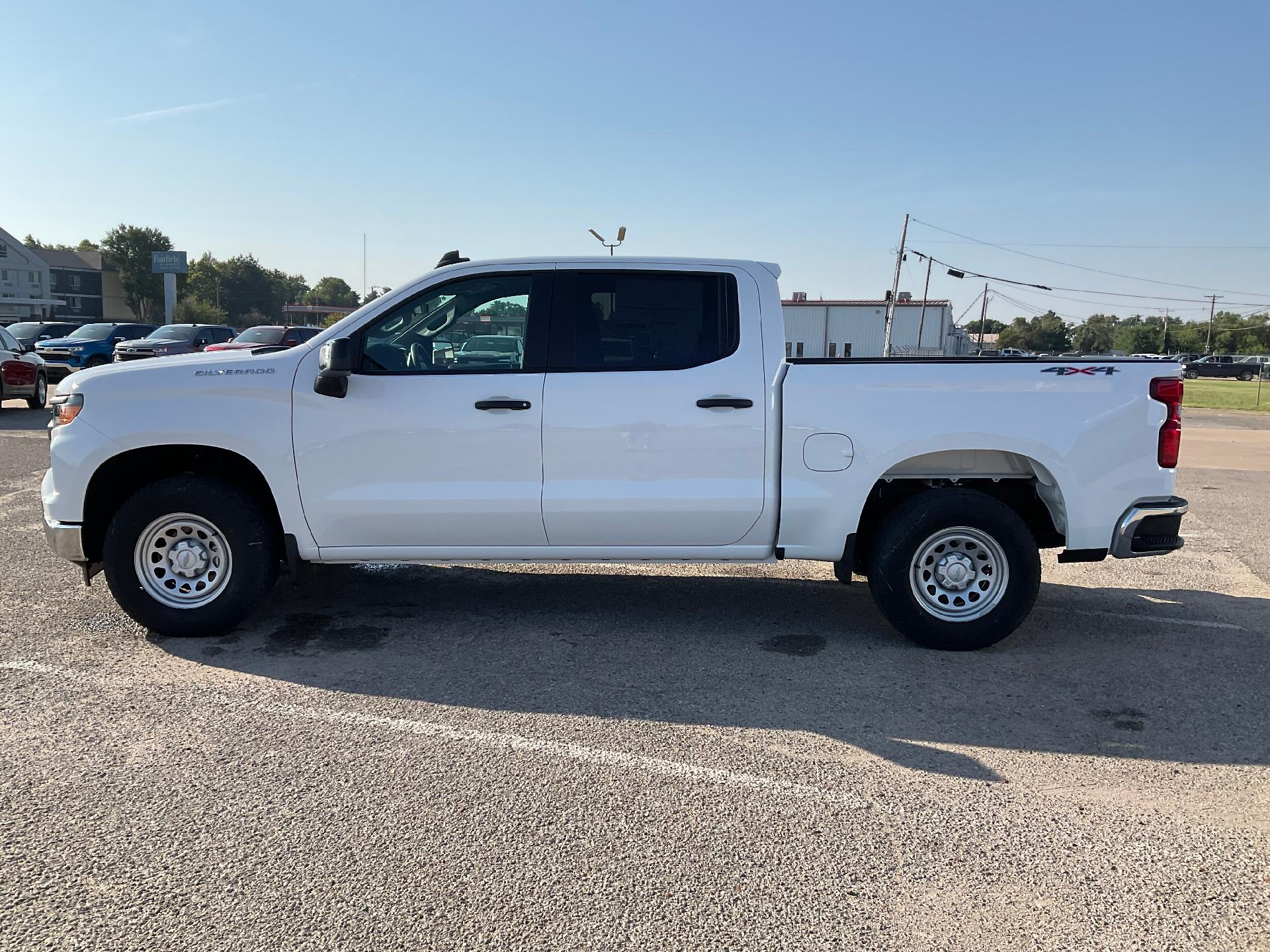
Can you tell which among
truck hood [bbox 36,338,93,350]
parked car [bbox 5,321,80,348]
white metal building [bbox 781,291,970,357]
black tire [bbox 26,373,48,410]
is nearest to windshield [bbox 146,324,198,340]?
truck hood [bbox 36,338,93,350]

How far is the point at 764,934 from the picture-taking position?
2.77 metres

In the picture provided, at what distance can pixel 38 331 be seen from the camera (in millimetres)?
30406

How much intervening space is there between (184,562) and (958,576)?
13.8 feet

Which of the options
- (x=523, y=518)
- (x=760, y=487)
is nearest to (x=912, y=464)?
(x=760, y=487)

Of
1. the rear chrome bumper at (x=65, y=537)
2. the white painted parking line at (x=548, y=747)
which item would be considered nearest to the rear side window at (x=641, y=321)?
the white painted parking line at (x=548, y=747)

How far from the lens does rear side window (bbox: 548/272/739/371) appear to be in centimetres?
528

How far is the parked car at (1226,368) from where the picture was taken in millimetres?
67875

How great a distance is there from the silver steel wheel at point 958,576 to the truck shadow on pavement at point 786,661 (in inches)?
10.5

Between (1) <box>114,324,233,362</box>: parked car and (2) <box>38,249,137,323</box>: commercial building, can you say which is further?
(2) <box>38,249,137,323</box>: commercial building

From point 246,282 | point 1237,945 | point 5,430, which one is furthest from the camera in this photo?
point 246,282

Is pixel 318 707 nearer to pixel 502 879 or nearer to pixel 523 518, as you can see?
pixel 523 518

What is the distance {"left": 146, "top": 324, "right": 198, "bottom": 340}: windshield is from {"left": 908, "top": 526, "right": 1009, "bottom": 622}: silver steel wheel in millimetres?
22831

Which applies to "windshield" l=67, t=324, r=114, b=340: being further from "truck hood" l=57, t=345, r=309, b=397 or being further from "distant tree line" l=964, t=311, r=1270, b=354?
"distant tree line" l=964, t=311, r=1270, b=354

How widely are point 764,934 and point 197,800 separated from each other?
6.80 feet
